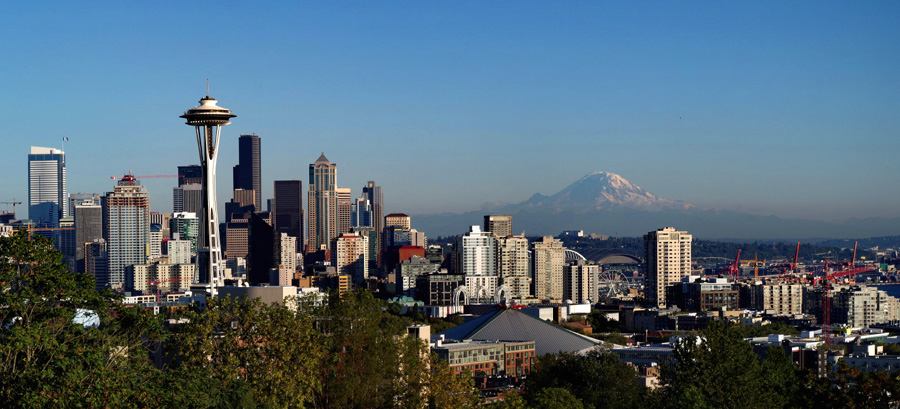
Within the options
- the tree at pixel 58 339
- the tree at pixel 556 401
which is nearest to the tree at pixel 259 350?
the tree at pixel 58 339

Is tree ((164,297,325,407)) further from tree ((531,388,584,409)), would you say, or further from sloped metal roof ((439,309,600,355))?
sloped metal roof ((439,309,600,355))

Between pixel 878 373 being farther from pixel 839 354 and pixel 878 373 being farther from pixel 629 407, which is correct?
pixel 839 354

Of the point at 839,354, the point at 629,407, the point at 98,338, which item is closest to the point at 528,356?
the point at 839,354

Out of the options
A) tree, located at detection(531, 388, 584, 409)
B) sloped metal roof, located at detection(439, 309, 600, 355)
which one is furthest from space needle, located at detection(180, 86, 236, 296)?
tree, located at detection(531, 388, 584, 409)

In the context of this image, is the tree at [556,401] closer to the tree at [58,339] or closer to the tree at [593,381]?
the tree at [593,381]

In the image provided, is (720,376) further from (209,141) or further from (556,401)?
(209,141)

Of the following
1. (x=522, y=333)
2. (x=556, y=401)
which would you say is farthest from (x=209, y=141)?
(x=556, y=401)
